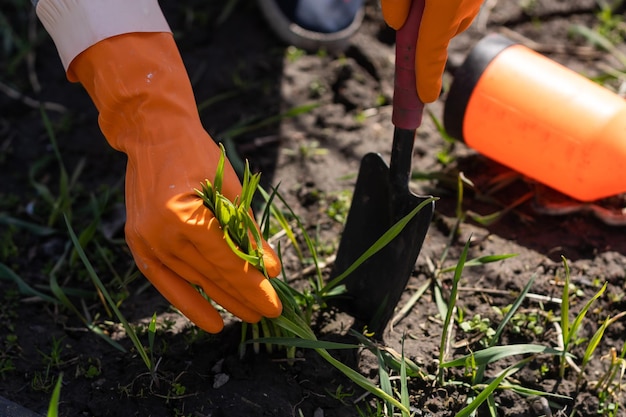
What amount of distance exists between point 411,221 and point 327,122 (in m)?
0.75

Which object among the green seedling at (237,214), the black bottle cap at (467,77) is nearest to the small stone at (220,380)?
the green seedling at (237,214)

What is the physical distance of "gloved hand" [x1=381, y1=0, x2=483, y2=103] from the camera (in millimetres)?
1426

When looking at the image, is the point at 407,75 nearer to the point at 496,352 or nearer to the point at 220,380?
the point at 496,352

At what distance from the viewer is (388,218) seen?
169cm

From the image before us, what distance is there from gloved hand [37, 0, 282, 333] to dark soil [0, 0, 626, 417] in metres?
0.20

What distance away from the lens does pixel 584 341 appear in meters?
1.70

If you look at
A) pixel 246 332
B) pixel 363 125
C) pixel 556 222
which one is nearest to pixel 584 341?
pixel 556 222

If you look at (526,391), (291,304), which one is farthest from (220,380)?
(526,391)

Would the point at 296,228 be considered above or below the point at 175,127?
below

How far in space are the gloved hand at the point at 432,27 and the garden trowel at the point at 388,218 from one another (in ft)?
0.08

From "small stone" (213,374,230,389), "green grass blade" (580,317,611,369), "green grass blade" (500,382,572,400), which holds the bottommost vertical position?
"small stone" (213,374,230,389)

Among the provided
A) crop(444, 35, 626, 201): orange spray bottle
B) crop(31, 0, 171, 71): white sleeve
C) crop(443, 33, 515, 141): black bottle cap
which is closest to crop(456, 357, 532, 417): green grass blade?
crop(444, 35, 626, 201): orange spray bottle

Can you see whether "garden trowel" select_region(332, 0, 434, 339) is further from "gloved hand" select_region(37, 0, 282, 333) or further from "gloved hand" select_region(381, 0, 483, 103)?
"gloved hand" select_region(37, 0, 282, 333)

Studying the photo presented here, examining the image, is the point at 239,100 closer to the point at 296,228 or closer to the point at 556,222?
the point at 296,228
